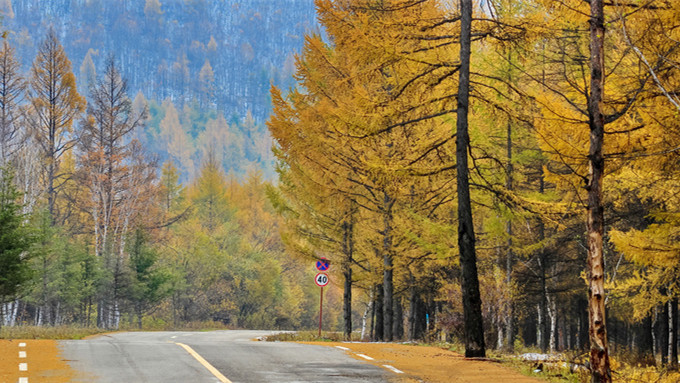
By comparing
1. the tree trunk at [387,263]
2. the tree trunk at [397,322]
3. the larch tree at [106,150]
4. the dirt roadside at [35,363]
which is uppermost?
the larch tree at [106,150]

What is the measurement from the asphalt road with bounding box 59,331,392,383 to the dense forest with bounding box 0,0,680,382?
3333 mm

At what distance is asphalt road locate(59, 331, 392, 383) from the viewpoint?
9602 millimetres

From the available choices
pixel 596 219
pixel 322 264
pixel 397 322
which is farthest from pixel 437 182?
pixel 397 322

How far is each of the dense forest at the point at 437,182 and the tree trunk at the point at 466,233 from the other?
4 centimetres

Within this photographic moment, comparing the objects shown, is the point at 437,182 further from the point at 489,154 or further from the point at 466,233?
the point at 466,233

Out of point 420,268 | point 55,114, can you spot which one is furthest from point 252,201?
point 420,268

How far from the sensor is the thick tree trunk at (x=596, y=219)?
991cm

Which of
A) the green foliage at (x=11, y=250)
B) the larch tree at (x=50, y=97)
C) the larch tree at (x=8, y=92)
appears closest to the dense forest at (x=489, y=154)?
the green foliage at (x=11, y=250)

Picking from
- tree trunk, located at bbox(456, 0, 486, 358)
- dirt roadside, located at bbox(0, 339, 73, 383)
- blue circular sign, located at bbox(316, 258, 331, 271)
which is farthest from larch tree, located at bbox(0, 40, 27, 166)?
tree trunk, located at bbox(456, 0, 486, 358)

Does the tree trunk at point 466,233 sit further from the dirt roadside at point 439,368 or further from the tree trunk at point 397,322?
the tree trunk at point 397,322

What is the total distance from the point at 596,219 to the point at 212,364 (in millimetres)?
6422

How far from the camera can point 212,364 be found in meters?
11.0

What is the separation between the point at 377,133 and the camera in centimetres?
1461

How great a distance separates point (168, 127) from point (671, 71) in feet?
615
